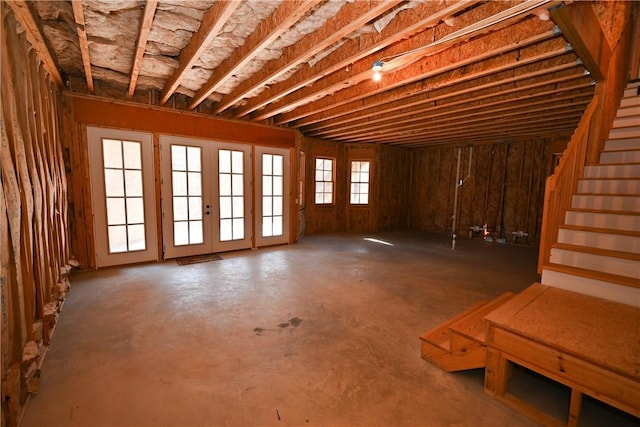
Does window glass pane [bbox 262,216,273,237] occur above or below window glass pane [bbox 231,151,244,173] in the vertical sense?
below

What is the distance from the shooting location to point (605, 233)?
2.63 metres

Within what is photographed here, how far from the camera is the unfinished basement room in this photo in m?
1.83

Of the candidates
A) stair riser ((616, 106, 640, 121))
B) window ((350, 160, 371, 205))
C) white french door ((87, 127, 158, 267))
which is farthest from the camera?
window ((350, 160, 371, 205))

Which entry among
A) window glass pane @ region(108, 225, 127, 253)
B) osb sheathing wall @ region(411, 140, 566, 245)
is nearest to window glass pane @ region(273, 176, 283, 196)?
window glass pane @ region(108, 225, 127, 253)

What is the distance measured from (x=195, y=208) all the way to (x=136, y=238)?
Answer: 102 centimetres

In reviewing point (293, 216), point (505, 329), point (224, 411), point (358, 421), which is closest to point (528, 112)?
point (505, 329)

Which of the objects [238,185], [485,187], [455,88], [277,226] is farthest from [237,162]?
[485,187]

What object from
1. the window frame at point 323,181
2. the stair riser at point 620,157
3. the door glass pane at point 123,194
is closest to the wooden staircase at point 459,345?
the stair riser at point 620,157

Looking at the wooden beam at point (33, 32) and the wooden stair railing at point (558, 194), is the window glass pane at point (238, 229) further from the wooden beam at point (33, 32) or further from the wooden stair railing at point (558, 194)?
the wooden stair railing at point (558, 194)

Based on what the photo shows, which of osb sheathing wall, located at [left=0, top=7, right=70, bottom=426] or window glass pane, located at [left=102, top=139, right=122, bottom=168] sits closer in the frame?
osb sheathing wall, located at [left=0, top=7, right=70, bottom=426]

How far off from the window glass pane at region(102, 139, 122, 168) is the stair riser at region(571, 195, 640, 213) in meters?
6.08

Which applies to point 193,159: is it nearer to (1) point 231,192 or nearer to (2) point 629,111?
(1) point 231,192

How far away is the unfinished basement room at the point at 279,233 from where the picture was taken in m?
1.83

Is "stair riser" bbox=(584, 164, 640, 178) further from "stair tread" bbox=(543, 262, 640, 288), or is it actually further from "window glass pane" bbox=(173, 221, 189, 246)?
"window glass pane" bbox=(173, 221, 189, 246)
